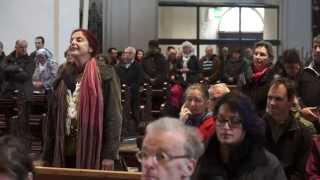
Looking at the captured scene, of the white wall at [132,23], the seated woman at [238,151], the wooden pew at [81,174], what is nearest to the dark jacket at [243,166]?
the seated woman at [238,151]

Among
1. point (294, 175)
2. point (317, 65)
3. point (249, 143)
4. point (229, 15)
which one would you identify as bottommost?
point (294, 175)

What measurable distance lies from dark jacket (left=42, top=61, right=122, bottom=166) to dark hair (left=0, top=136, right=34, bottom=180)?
222cm

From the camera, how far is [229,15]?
71.3ft

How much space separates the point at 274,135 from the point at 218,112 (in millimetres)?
956

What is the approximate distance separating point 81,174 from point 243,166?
3.25ft

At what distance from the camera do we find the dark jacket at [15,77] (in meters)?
11.5

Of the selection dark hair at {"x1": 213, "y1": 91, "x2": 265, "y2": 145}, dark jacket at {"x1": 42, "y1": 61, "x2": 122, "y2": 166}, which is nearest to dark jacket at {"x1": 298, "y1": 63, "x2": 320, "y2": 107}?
dark jacket at {"x1": 42, "y1": 61, "x2": 122, "y2": 166}

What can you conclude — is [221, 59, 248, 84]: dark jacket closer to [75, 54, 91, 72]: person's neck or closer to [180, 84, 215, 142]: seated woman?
[180, 84, 215, 142]: seated woman

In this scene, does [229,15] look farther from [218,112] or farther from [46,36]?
[218,112]

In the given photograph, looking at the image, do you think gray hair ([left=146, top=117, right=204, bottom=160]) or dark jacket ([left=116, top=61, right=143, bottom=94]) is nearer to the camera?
gray hair ([left=146, top=117, right=204, bottom=160])

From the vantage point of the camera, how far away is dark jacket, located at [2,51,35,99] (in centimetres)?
1155

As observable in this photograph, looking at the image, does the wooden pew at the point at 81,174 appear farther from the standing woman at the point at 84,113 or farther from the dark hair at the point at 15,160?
the dark hair at the point at 15,160

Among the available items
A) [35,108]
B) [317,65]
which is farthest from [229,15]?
[317,65]

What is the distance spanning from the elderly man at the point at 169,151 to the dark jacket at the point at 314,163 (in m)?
1.50
